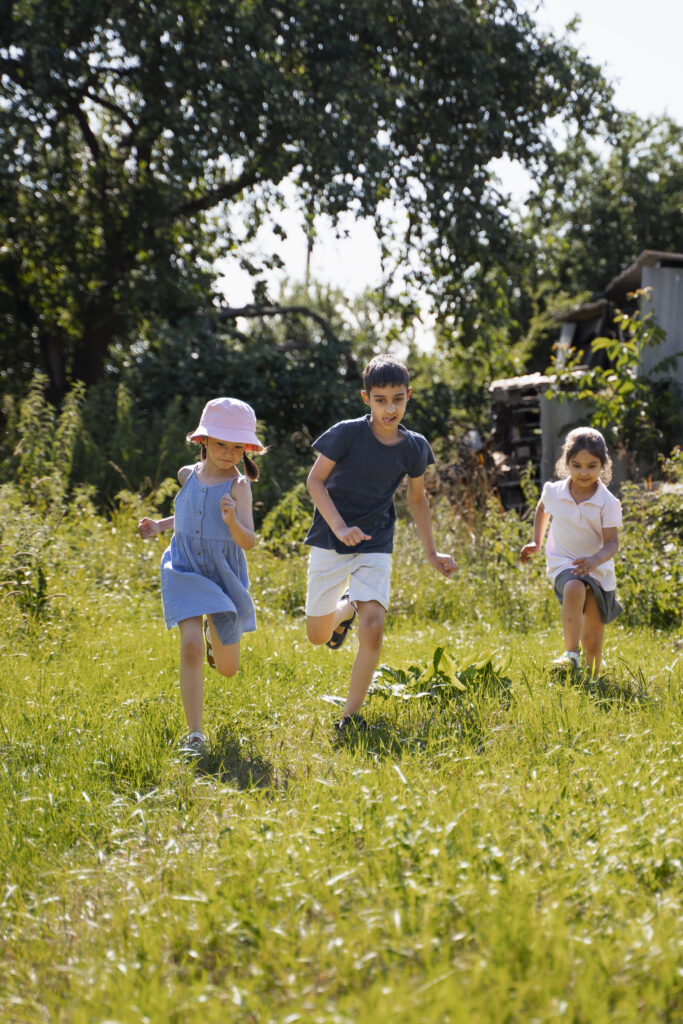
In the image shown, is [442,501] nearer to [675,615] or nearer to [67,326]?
[675,615]

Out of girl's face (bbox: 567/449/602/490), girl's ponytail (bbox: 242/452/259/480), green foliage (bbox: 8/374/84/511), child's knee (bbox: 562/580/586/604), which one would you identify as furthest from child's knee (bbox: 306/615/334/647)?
green foliage (bbox: 8/374/84/511)

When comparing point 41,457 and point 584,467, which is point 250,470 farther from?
point 41,457

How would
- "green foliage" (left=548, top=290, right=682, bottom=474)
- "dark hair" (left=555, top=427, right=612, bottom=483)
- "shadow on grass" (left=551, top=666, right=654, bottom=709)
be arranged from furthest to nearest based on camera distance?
"green foliage" (left=548, top=290, right=682, bottom=474)
"dark hair" (left=555, top=427, right=612, bottom=483)
"shadow on grass" (left=551, top=666, right=654, bottom=709)

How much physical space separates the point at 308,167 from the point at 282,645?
10.5 meters

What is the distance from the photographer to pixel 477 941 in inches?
94.4

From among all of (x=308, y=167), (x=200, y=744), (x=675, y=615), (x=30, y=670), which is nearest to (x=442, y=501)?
(x=675, y=615)

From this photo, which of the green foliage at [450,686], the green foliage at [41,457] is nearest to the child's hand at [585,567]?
the green foliage at [450,686]

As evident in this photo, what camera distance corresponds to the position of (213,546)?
463 centimetres

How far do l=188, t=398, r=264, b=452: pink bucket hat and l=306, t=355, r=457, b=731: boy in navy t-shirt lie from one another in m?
0.44

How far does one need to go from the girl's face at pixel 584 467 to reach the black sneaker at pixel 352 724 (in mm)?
2025

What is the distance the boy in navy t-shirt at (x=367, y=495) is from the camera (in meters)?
4.79

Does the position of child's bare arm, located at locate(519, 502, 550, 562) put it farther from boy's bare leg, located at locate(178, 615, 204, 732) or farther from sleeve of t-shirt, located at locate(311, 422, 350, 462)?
boy's bare leg, located at locate(178, 615, 204, 732)

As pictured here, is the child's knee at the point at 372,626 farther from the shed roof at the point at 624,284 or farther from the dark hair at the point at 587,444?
the shed roof at the point at 624,284

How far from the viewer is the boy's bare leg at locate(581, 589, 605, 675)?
561cm
